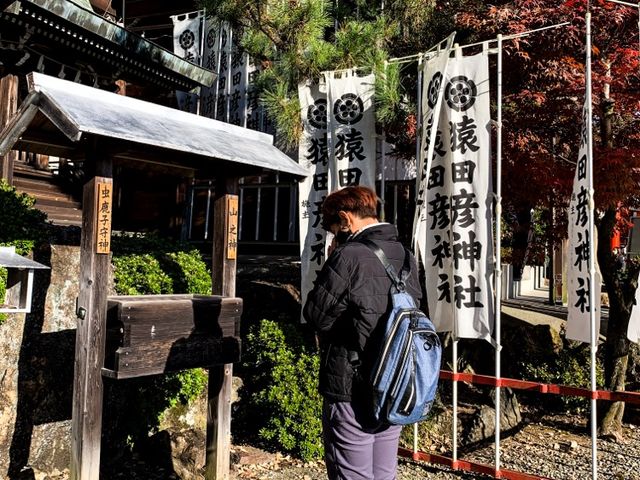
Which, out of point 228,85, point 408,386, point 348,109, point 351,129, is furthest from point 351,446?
point 228,85

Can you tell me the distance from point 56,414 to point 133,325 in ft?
6.11

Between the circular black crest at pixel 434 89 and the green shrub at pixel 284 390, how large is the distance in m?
2.99

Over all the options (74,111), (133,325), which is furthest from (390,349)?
(74,111)

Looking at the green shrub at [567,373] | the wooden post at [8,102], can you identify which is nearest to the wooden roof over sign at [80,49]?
the wooden post at [8,102]

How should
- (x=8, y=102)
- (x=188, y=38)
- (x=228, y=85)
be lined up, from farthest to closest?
(x=188, y=38) < (x=228, y=85) < (x=8, y=102)

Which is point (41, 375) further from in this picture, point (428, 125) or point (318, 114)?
point (428, 125)

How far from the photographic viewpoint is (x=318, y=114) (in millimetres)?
6711

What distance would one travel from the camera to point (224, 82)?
447 inches

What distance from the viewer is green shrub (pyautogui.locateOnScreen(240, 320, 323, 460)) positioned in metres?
5.89

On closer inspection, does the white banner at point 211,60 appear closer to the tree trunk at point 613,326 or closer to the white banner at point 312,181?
the white banner at point 312,181

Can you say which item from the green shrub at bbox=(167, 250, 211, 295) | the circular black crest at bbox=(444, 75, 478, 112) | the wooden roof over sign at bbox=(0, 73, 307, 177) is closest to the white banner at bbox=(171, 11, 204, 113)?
the green shrub at bbox=(167, 250, 211, 295)

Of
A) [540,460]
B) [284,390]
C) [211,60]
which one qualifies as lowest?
[540,460]

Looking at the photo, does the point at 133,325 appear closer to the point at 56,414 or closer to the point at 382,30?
the point at 56,414

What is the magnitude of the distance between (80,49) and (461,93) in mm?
6087
